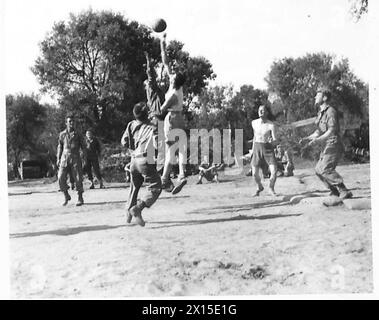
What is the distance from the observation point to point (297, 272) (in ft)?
21.6

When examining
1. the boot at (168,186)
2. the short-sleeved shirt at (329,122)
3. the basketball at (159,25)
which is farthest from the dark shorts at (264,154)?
the basketball at (159,25)

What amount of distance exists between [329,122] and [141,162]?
8.86 feet

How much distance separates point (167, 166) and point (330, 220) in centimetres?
233

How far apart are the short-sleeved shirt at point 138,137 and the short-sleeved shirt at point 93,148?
0.80 metres

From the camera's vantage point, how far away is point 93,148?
8055mm

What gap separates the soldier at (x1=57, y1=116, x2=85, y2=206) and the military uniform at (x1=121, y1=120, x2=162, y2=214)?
1014 millimetres

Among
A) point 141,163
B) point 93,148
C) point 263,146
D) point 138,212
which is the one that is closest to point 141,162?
point 141,163

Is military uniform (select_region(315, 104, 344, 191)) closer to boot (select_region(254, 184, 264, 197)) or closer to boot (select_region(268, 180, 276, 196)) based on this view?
boot (select_region(268, 180, 276, 196))

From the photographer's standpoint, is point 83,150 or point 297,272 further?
point 83,150

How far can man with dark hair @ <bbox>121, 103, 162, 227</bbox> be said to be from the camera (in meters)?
7.11

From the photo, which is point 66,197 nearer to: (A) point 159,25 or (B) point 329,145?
(A) point 159,25

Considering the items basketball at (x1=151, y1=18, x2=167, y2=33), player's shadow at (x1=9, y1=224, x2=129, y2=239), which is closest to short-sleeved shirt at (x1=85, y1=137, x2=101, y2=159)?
player's shadow at (x1=9, y1=224, x2=129, y2=239)
